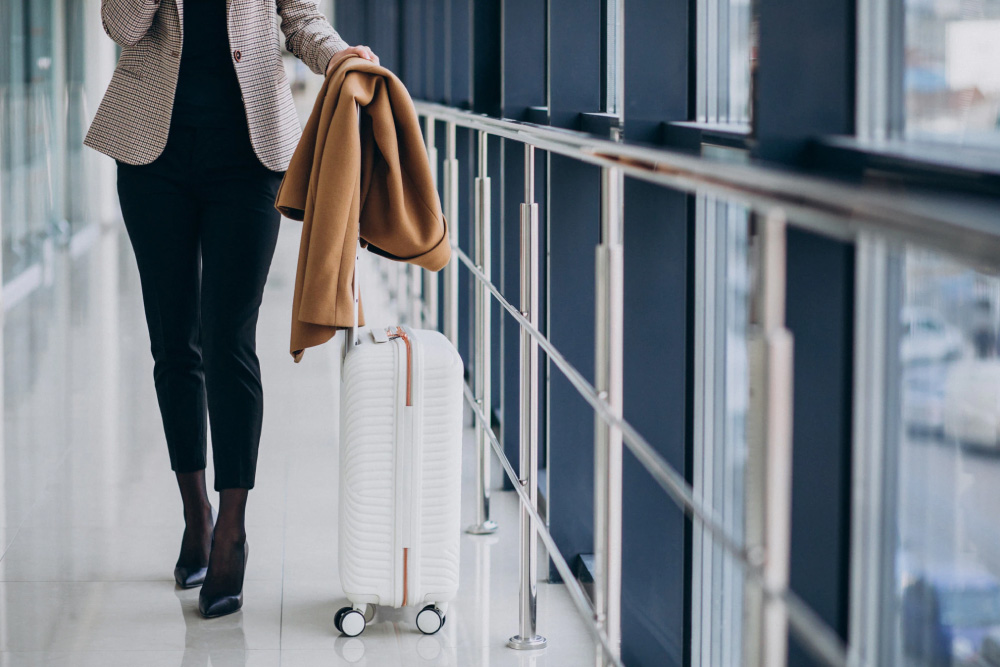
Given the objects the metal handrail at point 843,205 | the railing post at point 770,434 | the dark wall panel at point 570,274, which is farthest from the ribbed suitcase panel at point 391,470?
the railing post at point 770,434

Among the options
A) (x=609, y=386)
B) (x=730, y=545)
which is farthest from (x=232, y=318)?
(x=730, y=545)

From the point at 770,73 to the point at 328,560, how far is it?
4.16 feet

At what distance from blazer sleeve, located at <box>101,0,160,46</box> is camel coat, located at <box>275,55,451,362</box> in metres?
0.27

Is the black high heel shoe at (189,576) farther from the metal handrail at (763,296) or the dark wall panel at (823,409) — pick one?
the dark wall panel at (823,409)

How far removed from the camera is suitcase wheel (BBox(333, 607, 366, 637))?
157cm

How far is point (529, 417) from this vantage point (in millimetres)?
1553

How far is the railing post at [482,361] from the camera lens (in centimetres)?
192

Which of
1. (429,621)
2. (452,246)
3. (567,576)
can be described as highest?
(452,246)

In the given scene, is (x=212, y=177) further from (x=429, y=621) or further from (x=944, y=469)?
(x=944, y=469)

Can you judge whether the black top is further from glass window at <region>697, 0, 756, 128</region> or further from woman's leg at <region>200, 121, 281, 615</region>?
glass window at <region>697, 0, 756, 128</region>

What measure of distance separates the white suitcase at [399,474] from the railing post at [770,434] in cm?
93

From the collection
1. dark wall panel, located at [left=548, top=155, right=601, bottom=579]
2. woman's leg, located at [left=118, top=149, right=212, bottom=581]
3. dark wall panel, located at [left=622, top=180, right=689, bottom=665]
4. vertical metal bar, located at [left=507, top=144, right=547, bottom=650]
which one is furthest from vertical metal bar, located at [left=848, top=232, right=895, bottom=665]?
woman's leg, located at [left=118, top=149, right=212, bottom=581]

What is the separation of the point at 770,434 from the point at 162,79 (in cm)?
123

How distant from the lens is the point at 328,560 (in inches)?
73.5
